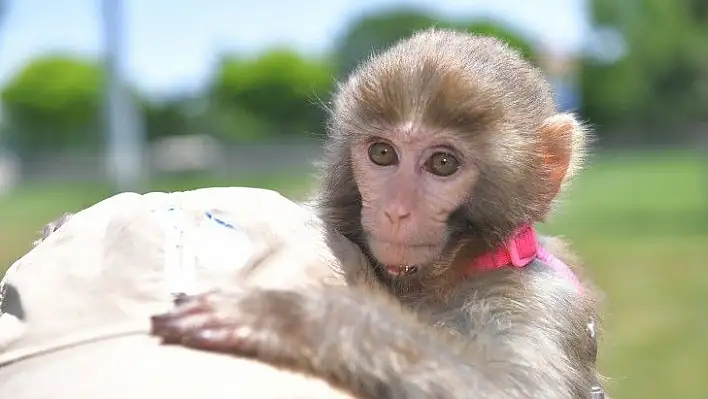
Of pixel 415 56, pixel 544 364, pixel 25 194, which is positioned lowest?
pixel 25 194

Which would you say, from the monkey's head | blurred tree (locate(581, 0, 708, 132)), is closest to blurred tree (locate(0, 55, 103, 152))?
blurred tree (locate(581, 0, 708, 132))

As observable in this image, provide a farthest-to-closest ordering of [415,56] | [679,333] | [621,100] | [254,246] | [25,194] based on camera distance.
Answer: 1. [621,100]
2. [25,194]
3. [679,333]
4. [415,56]
5. [254,246]

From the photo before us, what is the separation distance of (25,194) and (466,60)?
135 ft

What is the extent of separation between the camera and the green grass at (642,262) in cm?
966

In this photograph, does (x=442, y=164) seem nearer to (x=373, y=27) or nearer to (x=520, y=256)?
(x=520, y=256)

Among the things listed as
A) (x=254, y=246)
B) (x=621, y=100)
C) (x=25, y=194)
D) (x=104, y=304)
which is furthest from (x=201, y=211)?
(x=621, y=100)

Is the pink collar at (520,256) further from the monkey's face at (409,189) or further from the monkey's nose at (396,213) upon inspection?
the monkey's nose at (396,213)

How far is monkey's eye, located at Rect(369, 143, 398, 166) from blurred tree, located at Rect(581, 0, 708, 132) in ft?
135

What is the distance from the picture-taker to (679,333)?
11.7 metres

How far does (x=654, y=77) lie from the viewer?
56125 mm

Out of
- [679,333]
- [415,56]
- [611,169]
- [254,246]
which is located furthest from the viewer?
[611,169]

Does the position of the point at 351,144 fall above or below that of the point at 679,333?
above

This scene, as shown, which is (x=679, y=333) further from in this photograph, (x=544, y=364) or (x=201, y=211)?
(x=201, y=211)

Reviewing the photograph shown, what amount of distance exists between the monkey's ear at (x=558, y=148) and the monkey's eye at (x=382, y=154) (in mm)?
542
